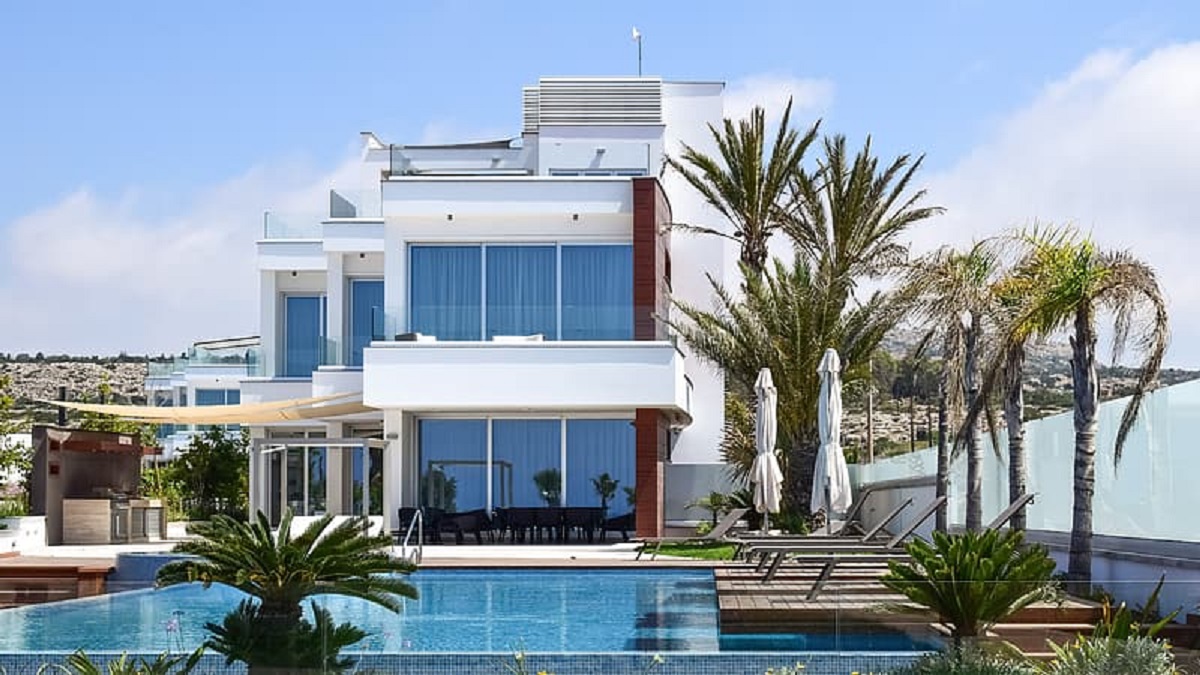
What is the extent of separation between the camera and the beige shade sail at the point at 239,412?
29.1 m

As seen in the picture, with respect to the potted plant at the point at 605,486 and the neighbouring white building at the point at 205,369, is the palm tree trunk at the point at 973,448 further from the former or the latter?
the neighbouring white building at the point at 205,369

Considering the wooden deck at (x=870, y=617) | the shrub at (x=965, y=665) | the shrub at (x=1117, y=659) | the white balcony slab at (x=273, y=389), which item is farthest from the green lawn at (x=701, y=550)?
the shrub at (x=1117, y=659)

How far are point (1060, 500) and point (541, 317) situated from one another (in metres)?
11.8

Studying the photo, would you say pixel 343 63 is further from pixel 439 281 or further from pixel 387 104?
pixel 439 281

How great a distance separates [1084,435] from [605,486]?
15.6 m

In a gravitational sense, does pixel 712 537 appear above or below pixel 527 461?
below

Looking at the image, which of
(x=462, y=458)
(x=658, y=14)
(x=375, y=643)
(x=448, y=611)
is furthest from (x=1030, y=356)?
(x=462, y=458)

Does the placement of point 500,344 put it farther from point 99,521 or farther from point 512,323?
point 99,521

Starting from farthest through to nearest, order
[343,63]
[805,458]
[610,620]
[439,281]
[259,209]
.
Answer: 1. [259,209]
2. [439,281]
3. [805,458]
4. [343,63]
5. [610,620]

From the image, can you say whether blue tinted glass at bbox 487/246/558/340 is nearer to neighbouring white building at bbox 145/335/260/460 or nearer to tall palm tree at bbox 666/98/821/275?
tall palm tree at bbox 666/98/821/275

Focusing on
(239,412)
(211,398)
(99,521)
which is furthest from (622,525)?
(211,398)

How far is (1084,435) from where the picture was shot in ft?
51.6

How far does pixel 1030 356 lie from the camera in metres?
18.7

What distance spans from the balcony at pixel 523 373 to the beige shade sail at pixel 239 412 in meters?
1.73
